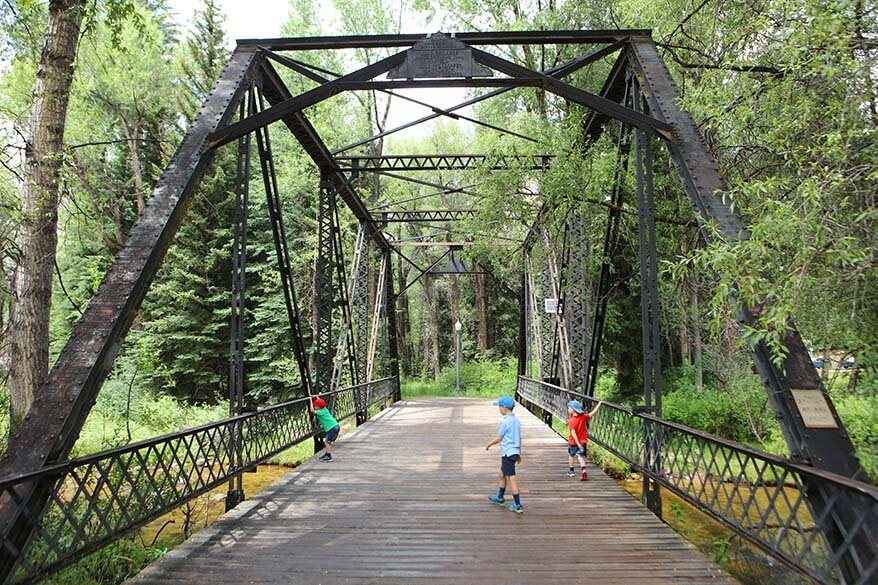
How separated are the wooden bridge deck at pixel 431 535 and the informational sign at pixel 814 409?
1.32m

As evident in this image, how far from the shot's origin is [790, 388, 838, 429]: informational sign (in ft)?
10.6

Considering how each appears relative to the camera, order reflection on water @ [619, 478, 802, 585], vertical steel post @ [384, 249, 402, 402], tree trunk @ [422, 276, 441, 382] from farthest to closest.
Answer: tree trunk @ [422, 276, 441, 382]
vertical steel post @ [384, 249, 402, 402]
reflection on water @ [619, 478, 802, 585]

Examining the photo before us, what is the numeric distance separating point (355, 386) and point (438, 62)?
7.71 meters

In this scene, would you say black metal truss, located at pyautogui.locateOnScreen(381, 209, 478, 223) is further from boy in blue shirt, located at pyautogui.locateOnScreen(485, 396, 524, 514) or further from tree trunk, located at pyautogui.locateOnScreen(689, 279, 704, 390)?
boy in blue shirt, located at pyautogui.locateOnScreen(485, 396, 524, 514)

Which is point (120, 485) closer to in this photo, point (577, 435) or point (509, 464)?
point (509, 464)

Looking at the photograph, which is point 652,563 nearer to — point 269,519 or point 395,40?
point 269,519

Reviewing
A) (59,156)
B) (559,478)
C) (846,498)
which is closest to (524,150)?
(559,478)

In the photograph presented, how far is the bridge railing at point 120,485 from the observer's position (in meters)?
2.82

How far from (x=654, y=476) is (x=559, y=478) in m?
1.70

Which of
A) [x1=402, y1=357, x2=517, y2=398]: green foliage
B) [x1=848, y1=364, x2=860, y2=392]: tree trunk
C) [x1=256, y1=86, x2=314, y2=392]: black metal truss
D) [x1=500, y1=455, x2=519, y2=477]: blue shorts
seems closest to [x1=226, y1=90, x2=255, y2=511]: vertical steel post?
[x1=256, y1=86, x2=314, y2=392]: black metal truss

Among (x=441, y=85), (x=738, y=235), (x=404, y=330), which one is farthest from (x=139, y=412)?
(x=404, y=330)

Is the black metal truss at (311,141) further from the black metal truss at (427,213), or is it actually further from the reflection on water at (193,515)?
the reflection on water at (193,515)

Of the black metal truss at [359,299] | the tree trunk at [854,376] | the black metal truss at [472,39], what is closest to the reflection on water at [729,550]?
the tree trunk at [854,376]

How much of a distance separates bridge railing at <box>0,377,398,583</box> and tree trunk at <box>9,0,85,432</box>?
1.60 meters
